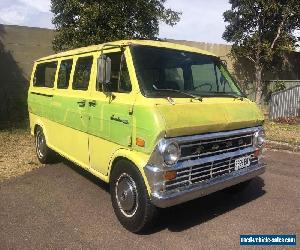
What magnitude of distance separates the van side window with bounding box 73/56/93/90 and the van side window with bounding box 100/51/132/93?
73cm

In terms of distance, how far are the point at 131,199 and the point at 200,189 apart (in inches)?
34.9

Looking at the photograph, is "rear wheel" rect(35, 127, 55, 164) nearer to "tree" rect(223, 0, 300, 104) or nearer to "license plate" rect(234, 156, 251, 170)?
"license plate" rect(234, 156, 251, 170)

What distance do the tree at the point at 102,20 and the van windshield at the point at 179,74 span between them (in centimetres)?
773

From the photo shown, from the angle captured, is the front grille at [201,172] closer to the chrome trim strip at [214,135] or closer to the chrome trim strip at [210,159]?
the chrome trim strip at [210,159]

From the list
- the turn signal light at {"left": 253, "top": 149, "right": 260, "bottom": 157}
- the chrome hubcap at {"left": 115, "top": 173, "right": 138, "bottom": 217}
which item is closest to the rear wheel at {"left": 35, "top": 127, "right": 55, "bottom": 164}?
the chrome hubcap at {"left": 115, "top": 173, "right": 138, "bottom": 217}

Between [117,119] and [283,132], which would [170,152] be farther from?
[283,132]

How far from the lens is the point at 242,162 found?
17.0 feet

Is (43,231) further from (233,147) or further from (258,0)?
(258,0)

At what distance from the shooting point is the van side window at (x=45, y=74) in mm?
7185

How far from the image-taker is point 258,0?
1582 centimetres

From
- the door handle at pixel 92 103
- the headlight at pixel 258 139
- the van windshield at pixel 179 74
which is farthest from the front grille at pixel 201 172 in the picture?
the door handle at pixel 92 103

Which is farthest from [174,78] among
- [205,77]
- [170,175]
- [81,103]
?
[81,103]

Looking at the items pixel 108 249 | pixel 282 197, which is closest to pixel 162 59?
pixel 108 249

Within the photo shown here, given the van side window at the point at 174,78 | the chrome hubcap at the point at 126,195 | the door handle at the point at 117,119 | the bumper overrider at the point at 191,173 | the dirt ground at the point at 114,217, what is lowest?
the dirt ground at the point at 114,217
